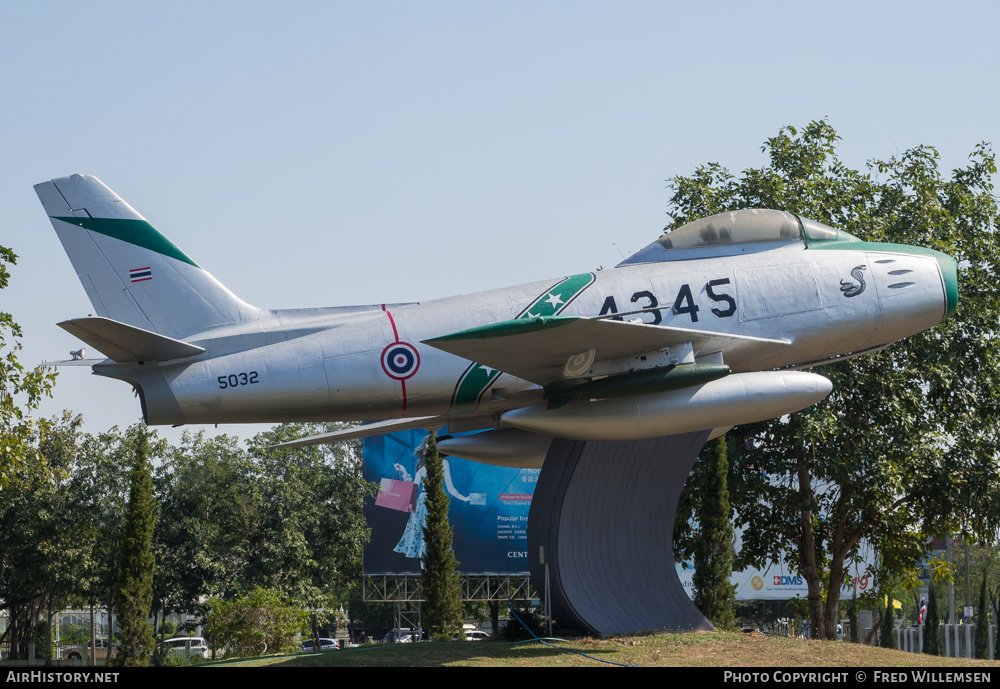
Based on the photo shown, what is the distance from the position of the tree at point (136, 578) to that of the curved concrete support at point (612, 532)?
1522 cm

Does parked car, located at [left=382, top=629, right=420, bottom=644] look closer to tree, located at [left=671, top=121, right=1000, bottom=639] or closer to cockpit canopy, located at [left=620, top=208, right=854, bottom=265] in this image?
tree, located at [left=671, top=121, right=1000, bottom=639]

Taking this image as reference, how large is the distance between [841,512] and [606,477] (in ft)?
36.9

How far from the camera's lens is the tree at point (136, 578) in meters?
26.3

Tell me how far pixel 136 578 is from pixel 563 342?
63.6 feet

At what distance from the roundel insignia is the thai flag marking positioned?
371cm

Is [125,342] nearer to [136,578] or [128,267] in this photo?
[128,267]

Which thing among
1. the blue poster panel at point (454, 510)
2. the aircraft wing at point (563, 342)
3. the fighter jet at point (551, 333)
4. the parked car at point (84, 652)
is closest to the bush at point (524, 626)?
the fighter jet at point (551, 333)

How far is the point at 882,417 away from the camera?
78.9ft

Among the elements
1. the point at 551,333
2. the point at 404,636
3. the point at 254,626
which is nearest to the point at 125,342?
the point at 551,333

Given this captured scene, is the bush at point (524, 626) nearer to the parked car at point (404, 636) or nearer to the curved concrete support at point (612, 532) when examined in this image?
the curved concrete support at point (612, 532)

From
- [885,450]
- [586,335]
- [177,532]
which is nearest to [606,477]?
[586,335]

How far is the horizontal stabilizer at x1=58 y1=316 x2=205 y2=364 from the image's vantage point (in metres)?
11.7

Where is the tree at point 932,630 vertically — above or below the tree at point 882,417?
below

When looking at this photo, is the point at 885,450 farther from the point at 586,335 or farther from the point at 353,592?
the point at 353,592
